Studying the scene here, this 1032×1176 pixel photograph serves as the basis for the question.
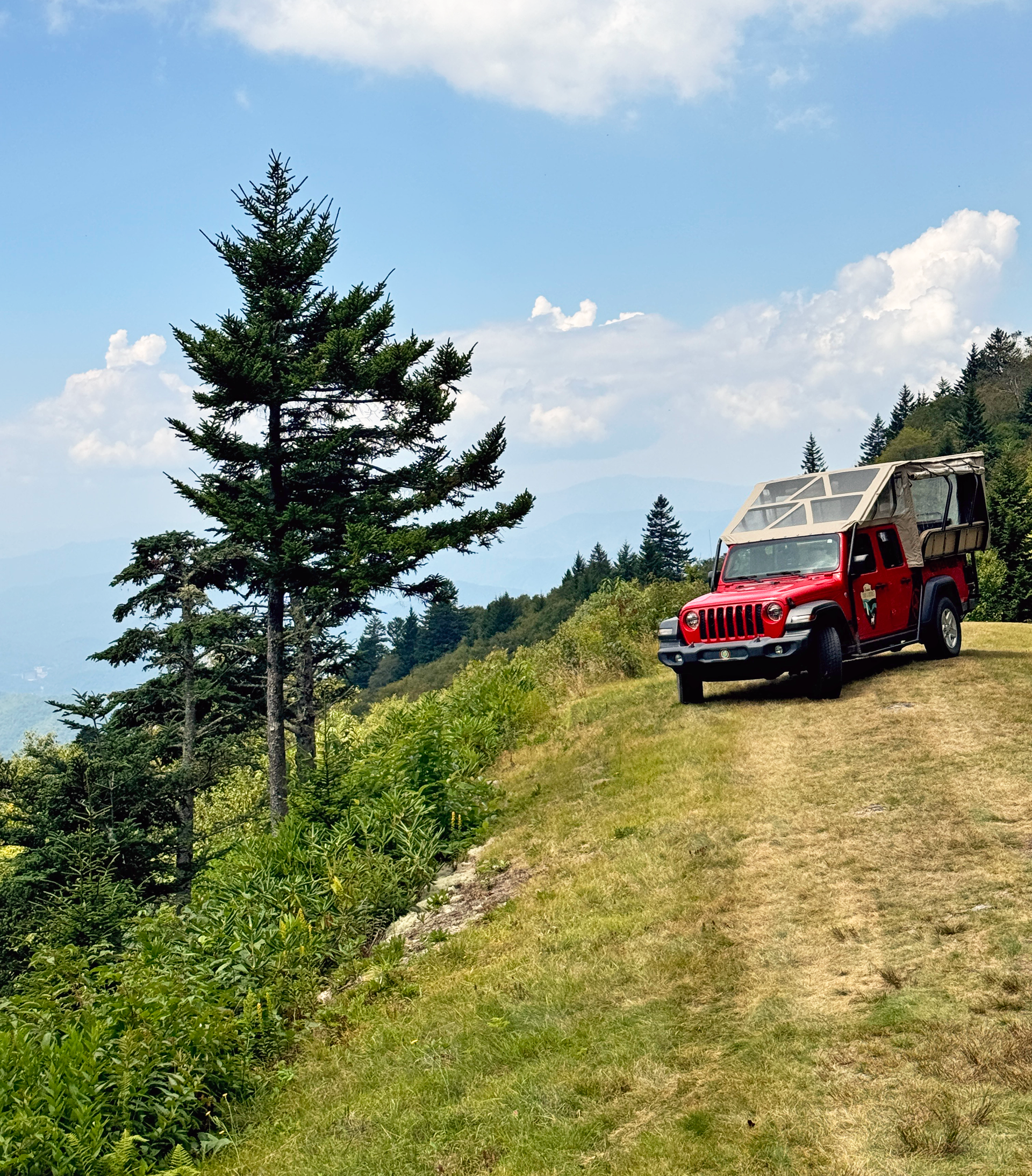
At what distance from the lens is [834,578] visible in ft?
43.5

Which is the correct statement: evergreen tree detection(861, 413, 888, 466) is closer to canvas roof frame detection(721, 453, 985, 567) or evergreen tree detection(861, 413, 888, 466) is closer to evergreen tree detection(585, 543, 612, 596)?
evergreen tree detection(585, 543, 612, 596)

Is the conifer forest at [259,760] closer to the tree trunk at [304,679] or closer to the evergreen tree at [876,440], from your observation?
the tree trunk at [304,679]

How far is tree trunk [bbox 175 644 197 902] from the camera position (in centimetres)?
2414

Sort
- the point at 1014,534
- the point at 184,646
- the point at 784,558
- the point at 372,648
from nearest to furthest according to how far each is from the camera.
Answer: the point at 784,558 < the point at 184,646 < the point at 1014,534 < the point at 372,648

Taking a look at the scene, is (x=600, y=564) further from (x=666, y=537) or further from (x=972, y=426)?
(x=972, y=426)

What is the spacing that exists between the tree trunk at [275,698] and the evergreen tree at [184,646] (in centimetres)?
346

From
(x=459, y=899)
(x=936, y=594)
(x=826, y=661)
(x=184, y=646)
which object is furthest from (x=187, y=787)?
(x=936, y=594)

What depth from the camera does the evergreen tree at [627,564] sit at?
→ 116 meters

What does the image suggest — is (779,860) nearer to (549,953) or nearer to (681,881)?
(681,881)

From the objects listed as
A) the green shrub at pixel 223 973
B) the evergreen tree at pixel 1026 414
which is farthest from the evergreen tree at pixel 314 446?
the evergreen tree at pixel 1026 414

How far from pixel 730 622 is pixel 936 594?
14.0 ft

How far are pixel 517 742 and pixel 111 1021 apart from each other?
9.27 m

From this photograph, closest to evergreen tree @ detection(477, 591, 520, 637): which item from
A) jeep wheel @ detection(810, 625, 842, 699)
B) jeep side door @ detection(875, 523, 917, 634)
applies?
jeep side door @ detection(875, 523, 917, 634)

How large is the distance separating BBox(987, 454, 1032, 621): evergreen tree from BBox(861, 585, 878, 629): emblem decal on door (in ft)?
165
